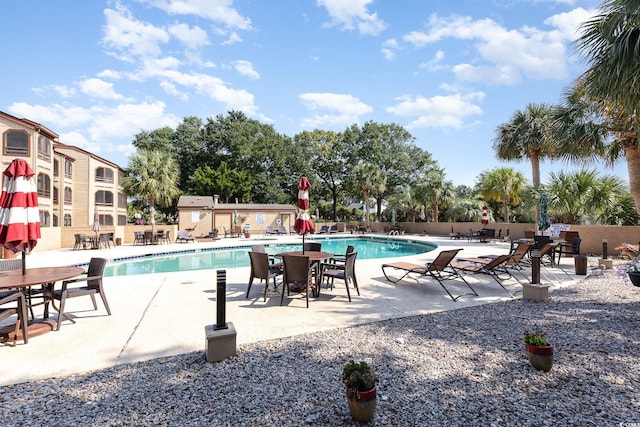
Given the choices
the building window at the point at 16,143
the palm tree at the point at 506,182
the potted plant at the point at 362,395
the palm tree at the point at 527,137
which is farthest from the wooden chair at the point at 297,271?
the building window at the point at 16,143

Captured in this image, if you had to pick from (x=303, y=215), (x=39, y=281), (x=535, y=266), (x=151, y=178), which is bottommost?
(x=535, y=266)

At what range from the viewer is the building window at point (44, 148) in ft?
63.8

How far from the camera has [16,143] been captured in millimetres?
17812

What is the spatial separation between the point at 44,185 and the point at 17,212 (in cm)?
2218

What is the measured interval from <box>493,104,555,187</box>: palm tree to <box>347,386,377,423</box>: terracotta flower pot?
19390mm

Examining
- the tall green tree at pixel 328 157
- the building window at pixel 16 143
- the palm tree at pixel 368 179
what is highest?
the tall green tree at pixel 328 157

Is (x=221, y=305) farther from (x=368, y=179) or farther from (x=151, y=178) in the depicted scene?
(x=368, y=179)

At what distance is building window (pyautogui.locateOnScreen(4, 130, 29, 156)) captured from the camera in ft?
57.4

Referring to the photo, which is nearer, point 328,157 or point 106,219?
point 106,219

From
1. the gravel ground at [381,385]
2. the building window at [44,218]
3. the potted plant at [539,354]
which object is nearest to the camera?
the gravel ground at [381,385]

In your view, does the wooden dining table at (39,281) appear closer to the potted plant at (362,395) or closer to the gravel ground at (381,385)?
the gravel ground at (381,385)

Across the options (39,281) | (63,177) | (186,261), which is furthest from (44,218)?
(39,281)

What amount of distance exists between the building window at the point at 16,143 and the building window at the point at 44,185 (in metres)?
2.18

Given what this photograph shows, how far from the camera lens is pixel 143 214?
40.6 meters
